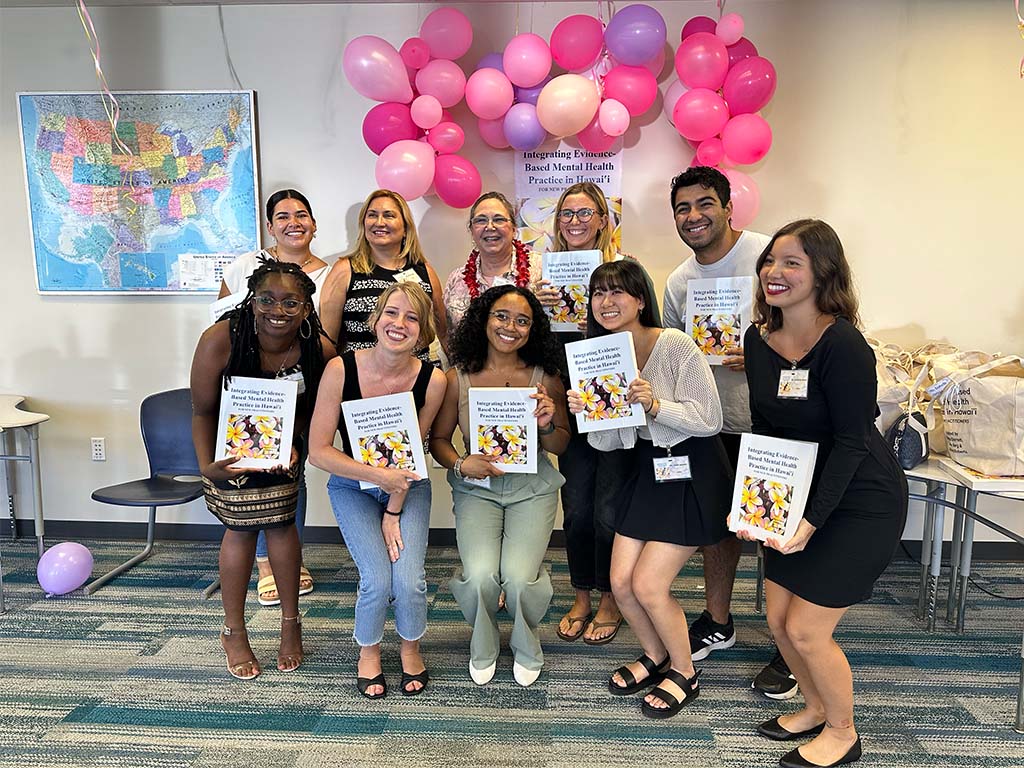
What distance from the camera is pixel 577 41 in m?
3.17

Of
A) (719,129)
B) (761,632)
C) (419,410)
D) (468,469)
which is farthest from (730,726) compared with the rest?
(719,129)

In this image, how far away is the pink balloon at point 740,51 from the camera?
3.24 m

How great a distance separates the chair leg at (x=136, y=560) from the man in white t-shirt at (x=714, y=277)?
2773mm

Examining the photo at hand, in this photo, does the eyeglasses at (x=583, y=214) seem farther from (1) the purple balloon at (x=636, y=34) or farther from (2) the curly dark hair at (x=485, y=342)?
(1) the purple balloon at (x=636, y=34)

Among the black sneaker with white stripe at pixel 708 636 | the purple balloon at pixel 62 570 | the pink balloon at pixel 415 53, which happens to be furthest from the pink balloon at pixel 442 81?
the purple balloon at pixel 62 570

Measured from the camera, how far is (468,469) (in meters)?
2.41

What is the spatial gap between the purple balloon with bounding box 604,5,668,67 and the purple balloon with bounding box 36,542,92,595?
11.3 ft

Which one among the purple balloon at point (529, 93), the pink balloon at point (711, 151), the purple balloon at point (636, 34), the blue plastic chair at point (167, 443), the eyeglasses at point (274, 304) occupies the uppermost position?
the purple balloon at point (636, 34)

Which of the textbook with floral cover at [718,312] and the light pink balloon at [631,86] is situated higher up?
the light pink balloon at [631,86]

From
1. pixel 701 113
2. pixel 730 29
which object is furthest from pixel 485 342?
pixel 730 29

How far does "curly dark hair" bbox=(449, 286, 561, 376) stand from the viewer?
2.48 m

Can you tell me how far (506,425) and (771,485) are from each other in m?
0.88

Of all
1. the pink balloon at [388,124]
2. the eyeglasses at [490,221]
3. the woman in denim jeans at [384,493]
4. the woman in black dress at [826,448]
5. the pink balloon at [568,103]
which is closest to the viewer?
the woman in black dress at [826,448]

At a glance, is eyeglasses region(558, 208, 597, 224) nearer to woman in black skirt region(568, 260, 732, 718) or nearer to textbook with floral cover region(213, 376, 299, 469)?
woman in black skirt region(568, 260, 732, 718)
